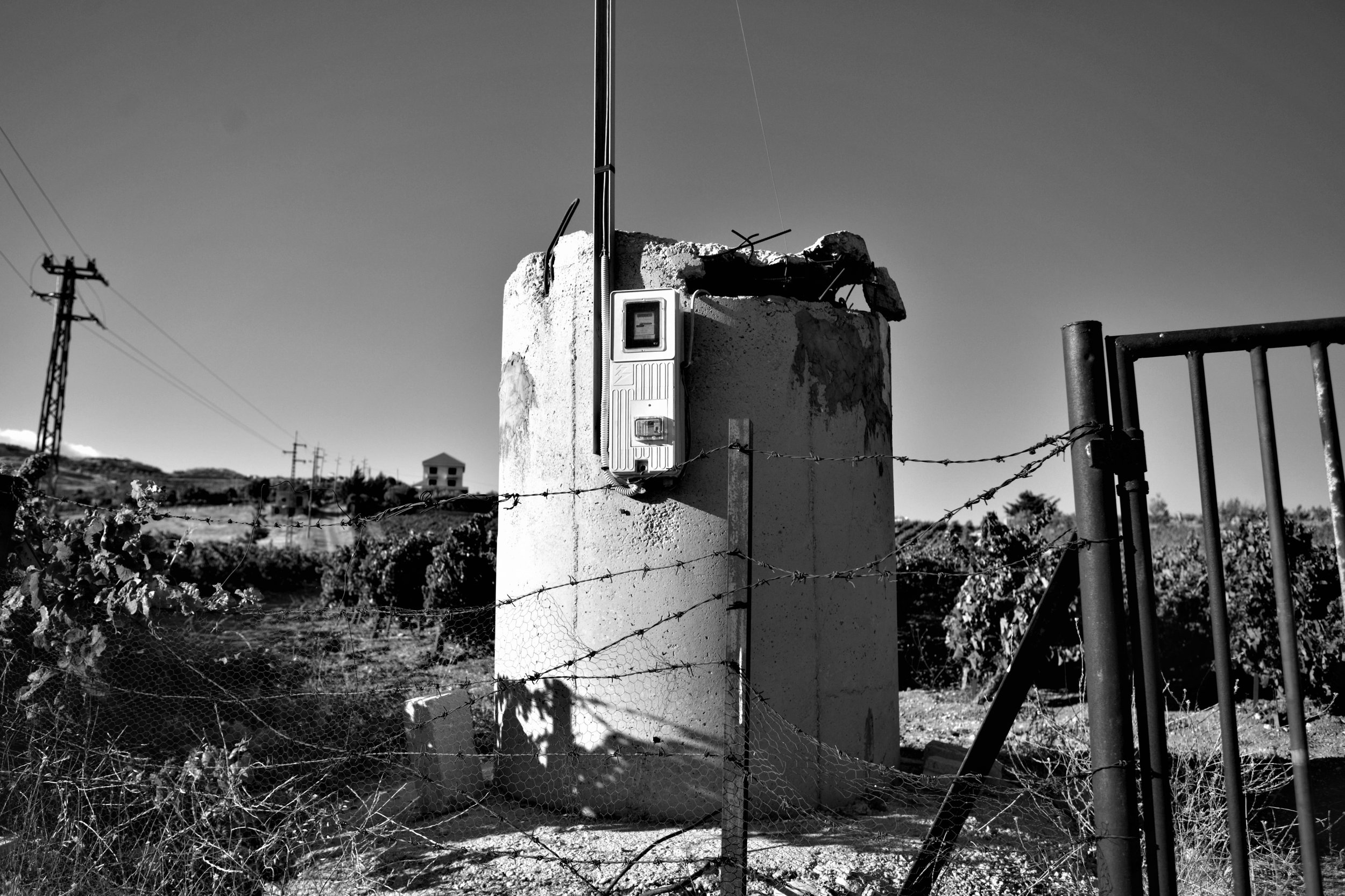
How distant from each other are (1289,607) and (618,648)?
3.16 metres

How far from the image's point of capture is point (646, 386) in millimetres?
4473

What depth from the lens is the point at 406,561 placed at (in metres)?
15.3

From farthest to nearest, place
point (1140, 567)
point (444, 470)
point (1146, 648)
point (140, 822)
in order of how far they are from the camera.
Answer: point (444, 470)
point (140, 822)
point (1140, 567)
point (1146, 648)

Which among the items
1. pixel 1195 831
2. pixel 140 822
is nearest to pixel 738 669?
pixel 1195 831

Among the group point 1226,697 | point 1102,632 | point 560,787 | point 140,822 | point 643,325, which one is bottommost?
point 140,822

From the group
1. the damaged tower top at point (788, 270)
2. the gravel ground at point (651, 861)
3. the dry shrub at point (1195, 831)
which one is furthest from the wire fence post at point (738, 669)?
the damaged tower top at point (788, 270)

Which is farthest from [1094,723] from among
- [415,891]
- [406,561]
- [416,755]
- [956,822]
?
[406,561]

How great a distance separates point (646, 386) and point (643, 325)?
12.8 inches

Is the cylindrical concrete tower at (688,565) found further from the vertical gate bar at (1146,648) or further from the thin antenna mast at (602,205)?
the vertical gate bar at (1146,648)

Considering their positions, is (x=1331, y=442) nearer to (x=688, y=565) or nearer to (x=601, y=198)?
(x=688, y=565)

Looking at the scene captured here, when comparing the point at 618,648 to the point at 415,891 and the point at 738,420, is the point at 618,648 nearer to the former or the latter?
the point at 415,891

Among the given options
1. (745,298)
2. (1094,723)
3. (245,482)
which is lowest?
(1094,723)

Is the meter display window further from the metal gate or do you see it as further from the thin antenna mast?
the metal gate

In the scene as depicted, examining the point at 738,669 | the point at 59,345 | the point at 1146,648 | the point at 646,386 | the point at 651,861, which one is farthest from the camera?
the point at 59,345
